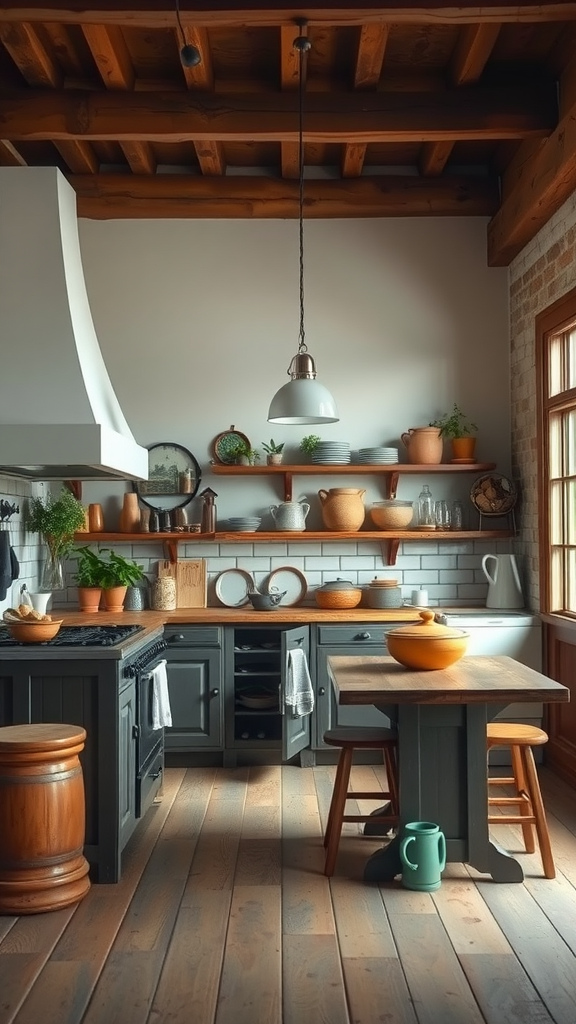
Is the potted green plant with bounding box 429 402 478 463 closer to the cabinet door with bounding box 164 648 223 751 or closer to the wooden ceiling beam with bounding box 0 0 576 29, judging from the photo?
the cabinet door with bounding box 164 648 223 751

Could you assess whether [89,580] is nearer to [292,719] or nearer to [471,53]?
[292,719]

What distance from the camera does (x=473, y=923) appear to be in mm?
3766

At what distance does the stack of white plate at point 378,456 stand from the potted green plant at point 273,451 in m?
0.55

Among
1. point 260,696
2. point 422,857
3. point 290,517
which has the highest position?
point 290,517

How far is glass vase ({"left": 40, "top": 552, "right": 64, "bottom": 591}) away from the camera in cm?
662

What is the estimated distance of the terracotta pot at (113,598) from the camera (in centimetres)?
669

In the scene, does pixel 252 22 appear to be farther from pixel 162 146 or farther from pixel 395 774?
pixel 395 774

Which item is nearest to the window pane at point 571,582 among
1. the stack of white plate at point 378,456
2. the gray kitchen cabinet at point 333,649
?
the gray kitchen cabinet at point 333,649

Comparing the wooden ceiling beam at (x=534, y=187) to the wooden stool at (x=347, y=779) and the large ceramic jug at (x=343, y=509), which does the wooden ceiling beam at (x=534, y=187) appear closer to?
the large ceramic jug at (x=343, y=509)

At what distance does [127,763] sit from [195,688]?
171 centimetres

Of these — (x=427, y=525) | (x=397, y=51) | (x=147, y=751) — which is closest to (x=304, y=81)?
(x=397, y=51)

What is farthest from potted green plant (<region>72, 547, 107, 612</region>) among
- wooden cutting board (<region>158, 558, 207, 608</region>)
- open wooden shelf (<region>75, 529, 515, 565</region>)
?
wooden cutting board (<region>158, 558, 207, 608</region>)

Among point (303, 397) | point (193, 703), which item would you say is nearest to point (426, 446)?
point (303, 397)

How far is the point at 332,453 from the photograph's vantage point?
6.80 metres
